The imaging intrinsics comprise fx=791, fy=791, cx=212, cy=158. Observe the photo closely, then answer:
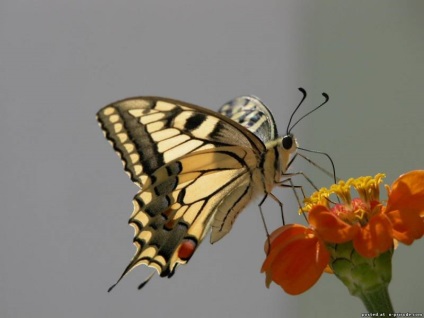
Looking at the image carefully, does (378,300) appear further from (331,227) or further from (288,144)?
(288,144)

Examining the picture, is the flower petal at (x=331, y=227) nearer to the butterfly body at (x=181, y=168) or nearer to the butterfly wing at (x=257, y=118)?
the butterfly body at (x=181, y=168)

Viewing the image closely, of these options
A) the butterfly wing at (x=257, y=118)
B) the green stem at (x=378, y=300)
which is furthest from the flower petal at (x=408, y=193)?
the butterfly wing at (x=257, y=118)

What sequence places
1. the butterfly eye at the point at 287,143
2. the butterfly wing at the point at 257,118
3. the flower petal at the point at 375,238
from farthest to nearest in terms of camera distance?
the butterfly wing at the point at 257,118 < the butterfly eye at the point at 287,143 < the flower petal at the point at 375,238

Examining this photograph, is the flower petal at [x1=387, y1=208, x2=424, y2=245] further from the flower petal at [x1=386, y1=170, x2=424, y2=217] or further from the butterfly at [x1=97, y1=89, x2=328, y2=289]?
the butterfly at [x1=97, y1=89, x2=328, y2=289]

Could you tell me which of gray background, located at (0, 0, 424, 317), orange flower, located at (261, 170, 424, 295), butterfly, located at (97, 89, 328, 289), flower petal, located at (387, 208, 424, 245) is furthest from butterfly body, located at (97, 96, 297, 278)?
gray background, located at (0, 0, 424, 317)

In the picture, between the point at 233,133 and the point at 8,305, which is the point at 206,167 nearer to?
the point at 233,133

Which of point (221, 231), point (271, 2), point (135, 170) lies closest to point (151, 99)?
point (135, 170)

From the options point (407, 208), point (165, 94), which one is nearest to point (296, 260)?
point (407, 208)
